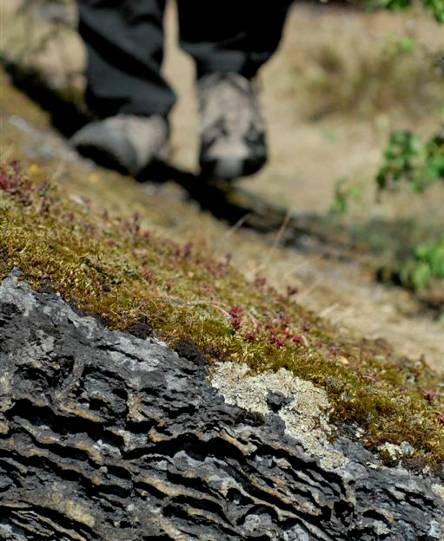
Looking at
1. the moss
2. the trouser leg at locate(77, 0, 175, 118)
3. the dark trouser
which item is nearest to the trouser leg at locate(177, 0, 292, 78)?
the dark trouser

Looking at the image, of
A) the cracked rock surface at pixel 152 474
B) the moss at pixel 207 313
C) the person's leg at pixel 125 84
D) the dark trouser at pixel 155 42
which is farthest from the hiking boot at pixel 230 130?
the cracked rock surface at pixel 152 474

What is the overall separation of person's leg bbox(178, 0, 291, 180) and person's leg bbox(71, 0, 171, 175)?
0.19 meters

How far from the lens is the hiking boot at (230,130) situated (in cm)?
365

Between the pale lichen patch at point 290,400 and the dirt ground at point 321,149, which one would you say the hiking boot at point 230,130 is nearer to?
the dirt ground at point 321,149

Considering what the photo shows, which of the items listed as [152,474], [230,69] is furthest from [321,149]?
[152,474]

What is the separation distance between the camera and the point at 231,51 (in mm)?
3879

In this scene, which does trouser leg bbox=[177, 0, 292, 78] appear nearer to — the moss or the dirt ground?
the dirt ground

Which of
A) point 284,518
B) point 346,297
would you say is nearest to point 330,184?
point 346,297

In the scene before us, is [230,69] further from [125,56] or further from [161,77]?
[125,56]

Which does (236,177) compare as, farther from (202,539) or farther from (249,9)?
(202,539)

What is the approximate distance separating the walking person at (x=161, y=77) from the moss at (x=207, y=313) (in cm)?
120

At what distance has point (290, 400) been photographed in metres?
2.03

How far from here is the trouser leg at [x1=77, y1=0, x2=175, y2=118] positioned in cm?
387

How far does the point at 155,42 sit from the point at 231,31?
37cm
